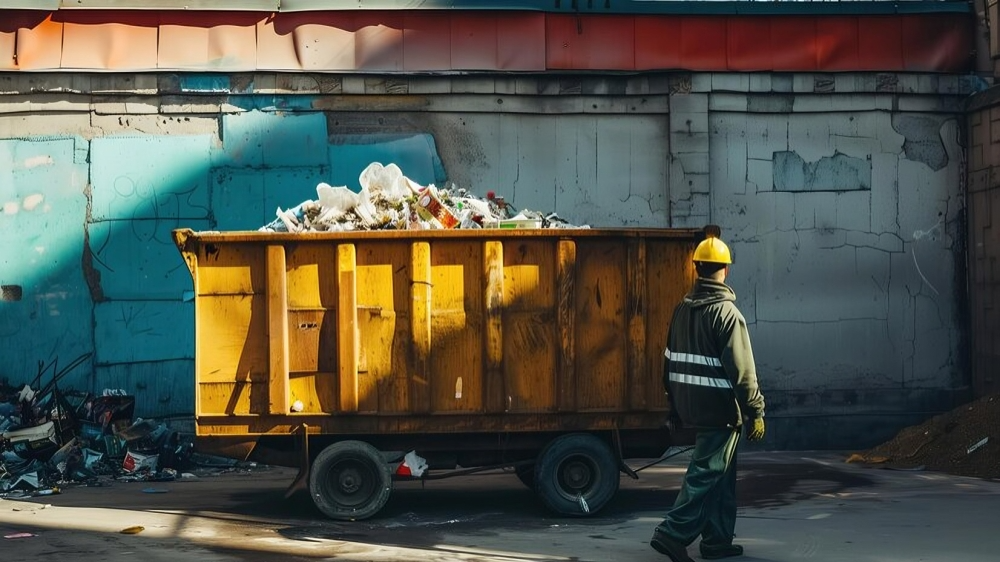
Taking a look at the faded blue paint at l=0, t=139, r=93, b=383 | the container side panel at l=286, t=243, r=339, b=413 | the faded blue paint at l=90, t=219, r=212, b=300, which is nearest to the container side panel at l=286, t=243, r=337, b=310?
the container side panel at l=286, t=243, r=339, b=413

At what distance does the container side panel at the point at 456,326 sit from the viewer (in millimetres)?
9125

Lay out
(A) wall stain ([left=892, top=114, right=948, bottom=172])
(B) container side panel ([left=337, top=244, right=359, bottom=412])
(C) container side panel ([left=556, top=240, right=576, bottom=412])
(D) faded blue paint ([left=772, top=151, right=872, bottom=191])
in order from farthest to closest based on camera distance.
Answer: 1. (A) wall stain ([left=892, top=114, right=948, bottom=172])
2. (D) faded blue paint ([left=772, top=151, right=872, bottom=191])
3. (C) container side panel ([left=556, top=240, right=576, bottom=412])
4. (B) container side panel ([left=337, top=244, right=359, bottom=412])

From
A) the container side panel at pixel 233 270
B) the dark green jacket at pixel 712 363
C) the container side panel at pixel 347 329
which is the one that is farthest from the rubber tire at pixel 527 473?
the container side panel at pixel 233 270

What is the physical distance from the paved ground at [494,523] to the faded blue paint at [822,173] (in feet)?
12.5

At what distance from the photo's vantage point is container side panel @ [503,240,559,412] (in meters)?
9.15

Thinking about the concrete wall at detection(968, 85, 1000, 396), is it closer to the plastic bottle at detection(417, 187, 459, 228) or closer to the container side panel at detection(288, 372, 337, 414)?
the plastic bottle at detection(417, 187, 459, 228)

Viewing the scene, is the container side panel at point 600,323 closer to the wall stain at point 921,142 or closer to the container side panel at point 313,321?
the container side panel at point 313,321

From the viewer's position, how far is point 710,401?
7180mm

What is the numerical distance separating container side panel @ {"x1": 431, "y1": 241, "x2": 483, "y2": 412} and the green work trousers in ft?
7.71

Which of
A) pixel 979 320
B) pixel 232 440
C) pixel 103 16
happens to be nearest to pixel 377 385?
pixel 232 440

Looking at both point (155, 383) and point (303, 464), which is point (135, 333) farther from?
point (303, 464)

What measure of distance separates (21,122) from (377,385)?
22.5 feet

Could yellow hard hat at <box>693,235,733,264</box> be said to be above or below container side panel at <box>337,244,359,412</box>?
above

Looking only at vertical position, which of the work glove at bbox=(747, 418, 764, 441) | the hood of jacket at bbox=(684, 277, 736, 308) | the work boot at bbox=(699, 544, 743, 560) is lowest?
the work boot at bbox=(699, 544, 743, 560)
